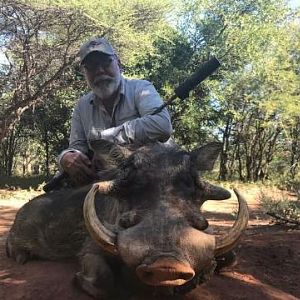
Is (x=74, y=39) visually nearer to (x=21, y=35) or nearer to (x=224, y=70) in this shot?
(x=21, y=35)

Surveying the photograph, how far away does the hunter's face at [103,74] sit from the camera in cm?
454

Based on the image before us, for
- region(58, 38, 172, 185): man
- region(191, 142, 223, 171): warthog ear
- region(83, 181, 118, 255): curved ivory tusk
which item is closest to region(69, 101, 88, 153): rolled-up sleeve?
region(58, 38, 172, 185): man

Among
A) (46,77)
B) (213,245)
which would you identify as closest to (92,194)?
(213,245)

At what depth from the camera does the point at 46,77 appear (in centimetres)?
1886

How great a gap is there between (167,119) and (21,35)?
13.2 m

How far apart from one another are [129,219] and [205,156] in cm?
88

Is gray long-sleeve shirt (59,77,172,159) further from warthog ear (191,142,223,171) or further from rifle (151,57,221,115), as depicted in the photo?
warthog ear (191,142,223,171)

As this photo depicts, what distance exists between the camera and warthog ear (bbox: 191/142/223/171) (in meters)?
3.50

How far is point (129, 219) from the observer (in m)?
2.88

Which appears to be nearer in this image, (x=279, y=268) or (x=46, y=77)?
(x=279, y=268)

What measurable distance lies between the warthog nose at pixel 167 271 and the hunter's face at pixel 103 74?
2.30 m

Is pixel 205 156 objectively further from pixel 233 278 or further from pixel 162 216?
pixel 233 278

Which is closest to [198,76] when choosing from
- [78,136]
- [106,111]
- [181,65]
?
[106,111]

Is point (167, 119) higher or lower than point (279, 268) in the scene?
higher
